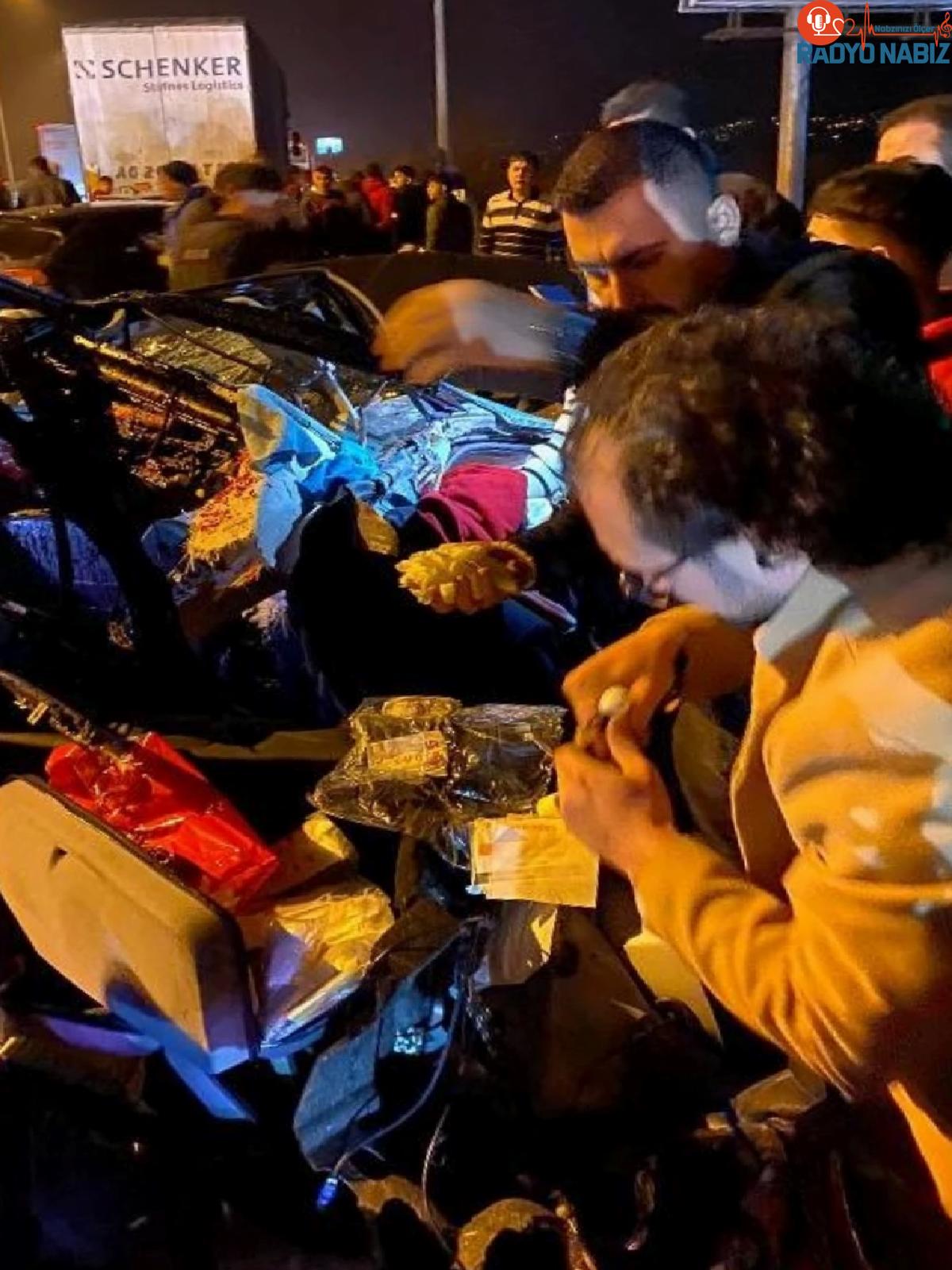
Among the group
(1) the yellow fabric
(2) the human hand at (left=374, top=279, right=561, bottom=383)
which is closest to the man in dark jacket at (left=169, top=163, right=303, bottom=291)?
(2) the human hand at (left=374, top=279, right=561, bottom=383)

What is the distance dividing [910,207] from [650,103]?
3.28 feet

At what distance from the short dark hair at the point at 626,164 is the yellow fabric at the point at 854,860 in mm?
1313

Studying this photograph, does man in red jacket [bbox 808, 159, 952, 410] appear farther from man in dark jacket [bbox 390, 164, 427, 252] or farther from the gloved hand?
man in dark jacket [bbox 390, 164, 427, 252]

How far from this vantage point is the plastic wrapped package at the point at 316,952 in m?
1.94

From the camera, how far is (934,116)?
3221 millimetres

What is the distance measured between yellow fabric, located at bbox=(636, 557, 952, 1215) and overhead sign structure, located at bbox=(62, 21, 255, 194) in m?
13.2

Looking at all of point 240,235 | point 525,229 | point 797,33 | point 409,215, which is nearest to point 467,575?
point 240,235

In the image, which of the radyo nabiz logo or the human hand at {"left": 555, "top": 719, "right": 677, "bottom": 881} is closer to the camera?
the human hand at {"left": 555, "top": 719, "right": 677, "bottom": 881}

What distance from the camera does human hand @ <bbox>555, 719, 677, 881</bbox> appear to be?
4.06 feet

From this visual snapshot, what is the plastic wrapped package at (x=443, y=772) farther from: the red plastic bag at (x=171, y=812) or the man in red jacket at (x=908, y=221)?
the man in red jacket at (x=908, y=221)

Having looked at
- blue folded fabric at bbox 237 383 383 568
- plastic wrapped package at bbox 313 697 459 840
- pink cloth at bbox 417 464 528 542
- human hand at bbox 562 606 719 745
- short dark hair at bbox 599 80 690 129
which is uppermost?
short dark hair at bbox 599 80 690 129

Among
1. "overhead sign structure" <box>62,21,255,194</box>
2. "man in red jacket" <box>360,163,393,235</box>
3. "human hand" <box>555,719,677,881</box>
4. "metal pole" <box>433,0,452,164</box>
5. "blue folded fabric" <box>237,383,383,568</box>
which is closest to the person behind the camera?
"human hand" <box>555,719,677,881</box>

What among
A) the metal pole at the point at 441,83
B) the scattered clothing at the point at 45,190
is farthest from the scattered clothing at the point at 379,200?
the metal pole at the point at 441,83

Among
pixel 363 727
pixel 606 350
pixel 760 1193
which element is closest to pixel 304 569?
pixel 363 727
